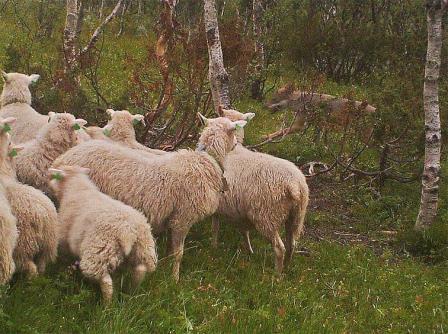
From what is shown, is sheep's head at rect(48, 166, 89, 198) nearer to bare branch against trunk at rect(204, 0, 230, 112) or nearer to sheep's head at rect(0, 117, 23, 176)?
sheep's head at rect(0, 117, 23, 176)

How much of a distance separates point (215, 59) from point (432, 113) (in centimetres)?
308

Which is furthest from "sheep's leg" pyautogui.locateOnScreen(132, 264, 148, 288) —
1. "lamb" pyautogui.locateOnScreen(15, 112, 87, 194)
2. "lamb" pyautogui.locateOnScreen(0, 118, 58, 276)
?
"lamb" pyautogui.locateOnScreen(15, 112, 87, 194)

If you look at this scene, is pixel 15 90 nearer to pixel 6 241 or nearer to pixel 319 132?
pixel 6 241

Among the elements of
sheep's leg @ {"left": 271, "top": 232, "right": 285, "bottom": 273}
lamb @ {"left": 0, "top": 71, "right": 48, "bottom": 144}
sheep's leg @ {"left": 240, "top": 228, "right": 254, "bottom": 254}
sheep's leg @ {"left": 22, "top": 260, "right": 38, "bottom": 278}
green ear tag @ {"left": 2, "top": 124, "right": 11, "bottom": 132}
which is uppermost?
green ear tag @ {"left": 2, "top": 124, "right": 11, "bottom": 132}

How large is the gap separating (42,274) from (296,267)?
9.68 ft

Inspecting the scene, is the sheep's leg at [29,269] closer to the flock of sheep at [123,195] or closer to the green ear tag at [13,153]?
the flock of sheep at [123,195]

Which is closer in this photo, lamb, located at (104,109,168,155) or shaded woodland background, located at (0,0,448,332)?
shaded woodland background, located at (0,0,448,332)

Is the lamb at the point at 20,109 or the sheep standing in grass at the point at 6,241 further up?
the sheep standing in grass at the point at 6,241

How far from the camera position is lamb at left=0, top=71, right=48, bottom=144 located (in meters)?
7.73

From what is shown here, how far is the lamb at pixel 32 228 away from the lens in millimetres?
4492

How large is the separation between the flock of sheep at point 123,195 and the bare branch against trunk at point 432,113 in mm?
2428

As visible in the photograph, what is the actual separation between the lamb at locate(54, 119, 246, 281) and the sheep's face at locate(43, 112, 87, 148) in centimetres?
36

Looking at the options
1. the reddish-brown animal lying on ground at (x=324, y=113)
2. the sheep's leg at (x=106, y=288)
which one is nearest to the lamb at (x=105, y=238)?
the sheep's leg at (x=106, y=288)

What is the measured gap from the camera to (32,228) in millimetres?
4527
